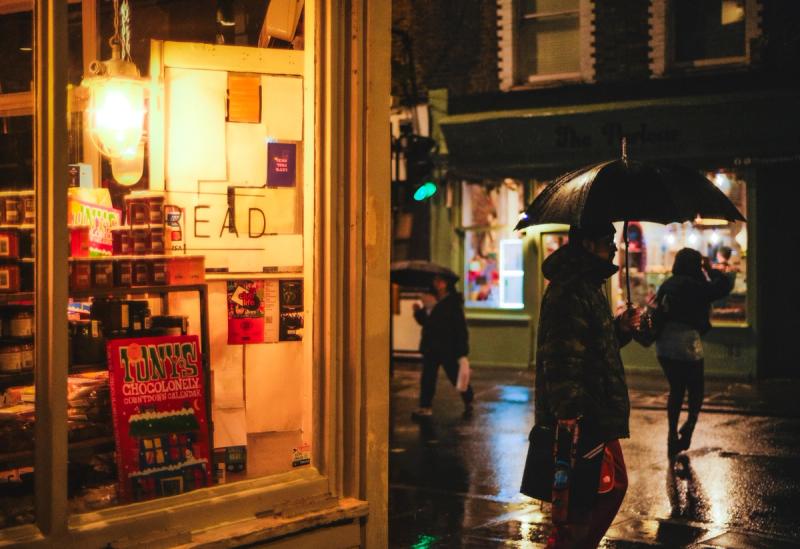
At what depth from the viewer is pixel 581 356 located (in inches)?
199

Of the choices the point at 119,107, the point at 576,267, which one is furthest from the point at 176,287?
the point at 576,267

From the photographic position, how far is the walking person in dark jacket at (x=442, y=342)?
12.5m

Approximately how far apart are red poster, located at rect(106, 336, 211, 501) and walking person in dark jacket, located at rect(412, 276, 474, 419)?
25.0 ft

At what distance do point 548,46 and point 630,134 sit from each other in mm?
2259

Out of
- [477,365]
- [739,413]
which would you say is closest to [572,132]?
[477,365]

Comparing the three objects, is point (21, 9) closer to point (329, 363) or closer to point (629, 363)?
point (329, 363)

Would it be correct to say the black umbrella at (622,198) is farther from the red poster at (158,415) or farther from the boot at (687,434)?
the boot at (687,434)

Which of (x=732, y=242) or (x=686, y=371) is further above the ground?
(x=732, y=242)

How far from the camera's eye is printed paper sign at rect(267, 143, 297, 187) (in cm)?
535

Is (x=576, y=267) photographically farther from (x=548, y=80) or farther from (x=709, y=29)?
(x=548, y=80)

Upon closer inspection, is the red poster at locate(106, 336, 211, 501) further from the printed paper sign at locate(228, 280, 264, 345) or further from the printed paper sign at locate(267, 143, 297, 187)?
the printed paper sign at locate(267, 143, 297, 187)

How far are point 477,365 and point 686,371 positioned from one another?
856 centimetres

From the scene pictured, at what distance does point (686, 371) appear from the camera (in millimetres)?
9742

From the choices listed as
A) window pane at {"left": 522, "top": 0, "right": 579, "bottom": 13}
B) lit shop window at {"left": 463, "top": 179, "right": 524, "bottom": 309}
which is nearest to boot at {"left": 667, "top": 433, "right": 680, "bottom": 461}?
lit shop window at {"left": 463, "top": 179, "right": 524, "bottom": 309}
